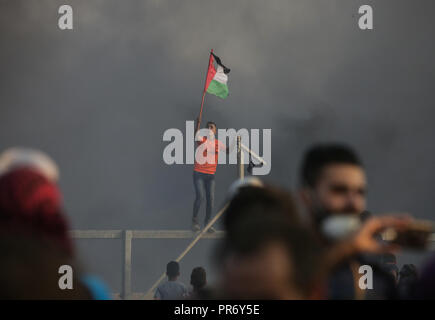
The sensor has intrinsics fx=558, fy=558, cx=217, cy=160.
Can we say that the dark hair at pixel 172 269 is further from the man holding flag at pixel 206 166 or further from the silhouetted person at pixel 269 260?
the silhouetted person at pixel 269 260

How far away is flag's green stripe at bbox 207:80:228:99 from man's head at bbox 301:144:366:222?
31.3 ft

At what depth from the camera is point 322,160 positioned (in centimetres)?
263

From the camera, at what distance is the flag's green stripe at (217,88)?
39.8 ft

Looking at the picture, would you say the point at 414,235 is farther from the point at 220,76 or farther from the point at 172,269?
the point at 220,76

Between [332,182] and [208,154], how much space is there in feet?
26.1

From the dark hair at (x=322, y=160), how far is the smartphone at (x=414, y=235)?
789mm

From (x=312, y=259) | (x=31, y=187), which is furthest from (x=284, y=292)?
(x=31, y=187)

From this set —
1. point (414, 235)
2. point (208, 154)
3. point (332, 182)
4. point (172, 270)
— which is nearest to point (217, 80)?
point (208, 154)

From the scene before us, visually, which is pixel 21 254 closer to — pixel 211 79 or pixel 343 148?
pixel 343 148

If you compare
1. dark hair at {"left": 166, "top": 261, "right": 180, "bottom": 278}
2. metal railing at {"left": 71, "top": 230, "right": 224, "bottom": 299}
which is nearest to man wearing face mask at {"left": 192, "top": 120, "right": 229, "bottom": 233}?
metal railing at {"left": 71, "top": 230, "right": 224, "bottom": 299}

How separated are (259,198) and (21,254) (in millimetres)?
998

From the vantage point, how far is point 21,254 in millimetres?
1295

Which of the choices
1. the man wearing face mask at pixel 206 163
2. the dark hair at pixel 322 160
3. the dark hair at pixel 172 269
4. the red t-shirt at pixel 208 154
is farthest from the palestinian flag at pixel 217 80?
the dark hair at pixel 322 160
